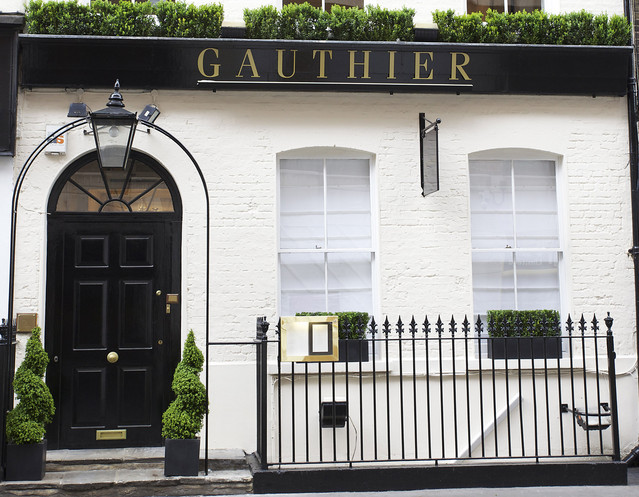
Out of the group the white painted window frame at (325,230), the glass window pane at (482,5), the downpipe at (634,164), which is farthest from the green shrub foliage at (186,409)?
the glass window pane at (482,5)

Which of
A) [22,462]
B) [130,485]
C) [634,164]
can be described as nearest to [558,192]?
[634,164]

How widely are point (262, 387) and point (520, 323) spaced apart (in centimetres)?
285

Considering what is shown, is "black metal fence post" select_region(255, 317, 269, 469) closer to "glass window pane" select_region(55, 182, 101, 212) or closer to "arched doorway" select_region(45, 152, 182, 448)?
"arched doorway" select_region(45, 152, 182, 448)

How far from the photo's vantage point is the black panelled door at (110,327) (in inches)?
290

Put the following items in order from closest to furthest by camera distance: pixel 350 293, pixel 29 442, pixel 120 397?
1. pixel 29 442
2. pixel 120 397
3. pixel 350 293

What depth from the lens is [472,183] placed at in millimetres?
8117

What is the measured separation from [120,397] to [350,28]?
4.55 meters

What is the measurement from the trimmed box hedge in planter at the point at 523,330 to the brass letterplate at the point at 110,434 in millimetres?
3917

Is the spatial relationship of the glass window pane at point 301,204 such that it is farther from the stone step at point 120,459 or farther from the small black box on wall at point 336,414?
the stone step at point 120,459

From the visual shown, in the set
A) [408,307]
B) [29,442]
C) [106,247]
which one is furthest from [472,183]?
[29,442]

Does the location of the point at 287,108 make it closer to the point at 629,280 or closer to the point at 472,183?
the point at 472,183

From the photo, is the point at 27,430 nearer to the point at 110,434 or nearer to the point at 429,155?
the point at 110,434

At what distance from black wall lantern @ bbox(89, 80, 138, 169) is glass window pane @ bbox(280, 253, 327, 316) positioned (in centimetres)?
219

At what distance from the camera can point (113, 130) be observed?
6.29 metres
